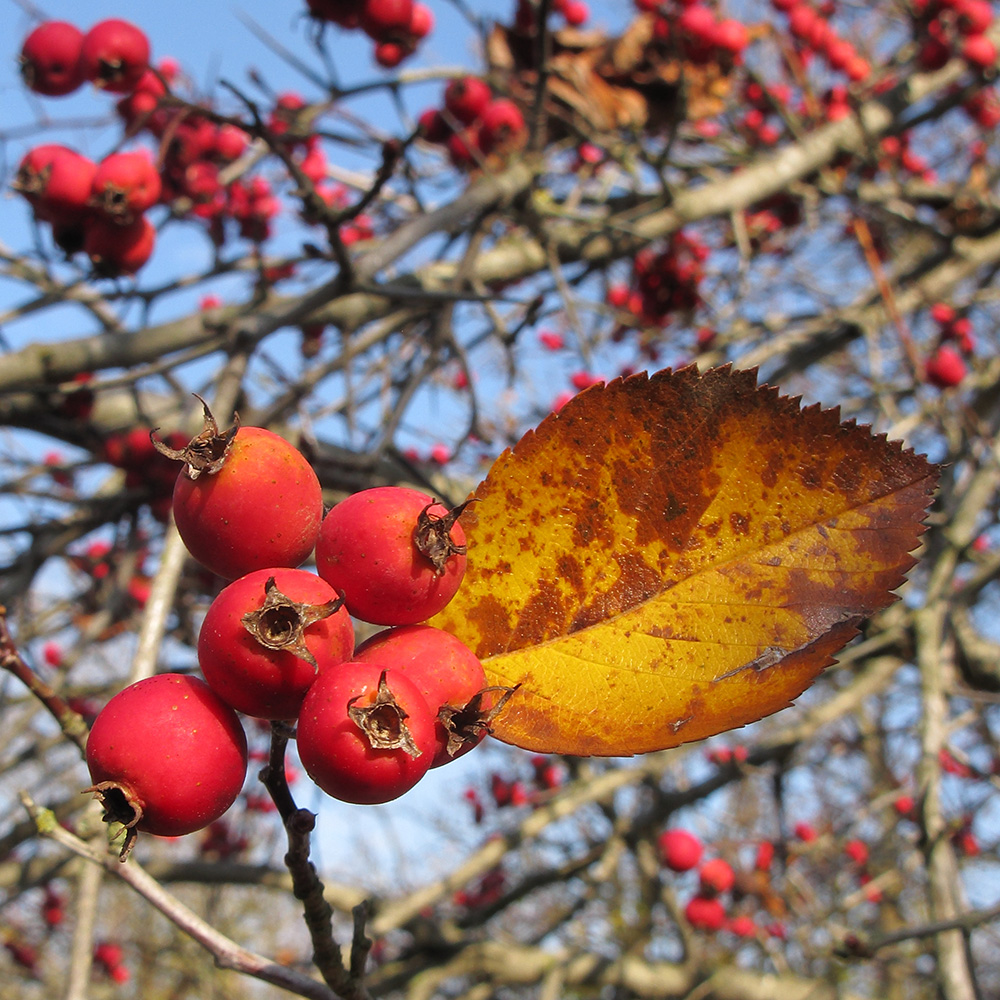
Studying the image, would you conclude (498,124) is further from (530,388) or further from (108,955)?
(108,955)

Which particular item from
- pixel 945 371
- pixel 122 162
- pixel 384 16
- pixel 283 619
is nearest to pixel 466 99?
pixel 384 16

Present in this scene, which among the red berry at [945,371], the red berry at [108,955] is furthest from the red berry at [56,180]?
the red berry at [108,955]

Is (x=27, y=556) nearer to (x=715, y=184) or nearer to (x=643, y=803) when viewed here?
(x=715, y=184)

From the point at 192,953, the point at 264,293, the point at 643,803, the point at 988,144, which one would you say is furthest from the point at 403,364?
the point at 988,144

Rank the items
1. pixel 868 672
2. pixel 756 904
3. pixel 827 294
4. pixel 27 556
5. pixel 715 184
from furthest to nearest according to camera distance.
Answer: pixel 756 904
pixel 827 294
pixel 868 672
pixel 715 184
pixel 27 556

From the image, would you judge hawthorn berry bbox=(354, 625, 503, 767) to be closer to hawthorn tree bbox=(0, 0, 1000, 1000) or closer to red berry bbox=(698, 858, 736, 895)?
hawthorn tree bbox=(0, 0, 1000, 1000)

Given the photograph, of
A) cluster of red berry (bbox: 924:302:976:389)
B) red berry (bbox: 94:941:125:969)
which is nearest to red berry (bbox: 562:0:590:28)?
cluster of red berry (bbox: 924:302:976:389)
